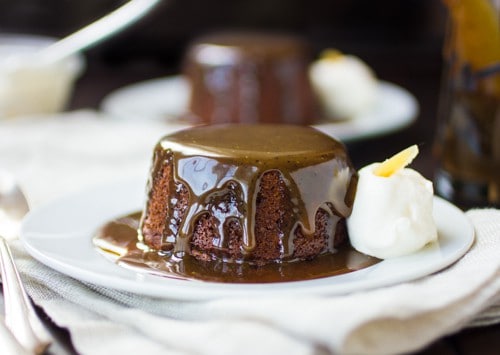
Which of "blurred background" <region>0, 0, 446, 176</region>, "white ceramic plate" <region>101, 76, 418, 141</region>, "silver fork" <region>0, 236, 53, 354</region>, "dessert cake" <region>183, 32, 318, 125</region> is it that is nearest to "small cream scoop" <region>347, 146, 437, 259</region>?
"silver fork" <region>0, 236, 53, 354</region>

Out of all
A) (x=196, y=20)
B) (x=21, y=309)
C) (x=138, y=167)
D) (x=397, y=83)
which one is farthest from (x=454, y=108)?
(x=196, y=20)

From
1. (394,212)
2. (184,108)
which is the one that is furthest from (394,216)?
(184,108)

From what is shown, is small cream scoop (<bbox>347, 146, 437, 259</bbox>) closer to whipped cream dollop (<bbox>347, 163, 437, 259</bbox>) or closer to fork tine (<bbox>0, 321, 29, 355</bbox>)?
whipped cream dollop (<bbox>347, 163, 437, 259</bbox>)

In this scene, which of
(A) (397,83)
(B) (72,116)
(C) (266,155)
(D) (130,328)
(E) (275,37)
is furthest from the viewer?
(A) (397,83)

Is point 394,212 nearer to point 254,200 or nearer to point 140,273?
point 254,200

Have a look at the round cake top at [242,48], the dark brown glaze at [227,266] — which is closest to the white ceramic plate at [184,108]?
the round cake top at [242,48]

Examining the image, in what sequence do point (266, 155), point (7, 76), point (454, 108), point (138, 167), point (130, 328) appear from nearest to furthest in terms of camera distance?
point (130, 328) → point (266, 155) → point (454, 108) → point (138, 167) → point (7, 76)

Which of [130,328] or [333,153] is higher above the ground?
[333,153]

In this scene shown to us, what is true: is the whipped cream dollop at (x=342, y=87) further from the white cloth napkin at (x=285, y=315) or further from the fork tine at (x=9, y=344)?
the fork tine at (x=9, y=344)

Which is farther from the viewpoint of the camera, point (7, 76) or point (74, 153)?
point (7, 76)

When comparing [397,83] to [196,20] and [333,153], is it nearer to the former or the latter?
[196,20]
